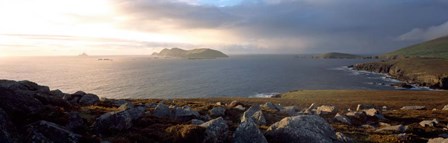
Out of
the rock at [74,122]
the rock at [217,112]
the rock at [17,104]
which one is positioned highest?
the rock at [17,104]

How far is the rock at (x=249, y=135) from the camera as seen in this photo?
58.0ft

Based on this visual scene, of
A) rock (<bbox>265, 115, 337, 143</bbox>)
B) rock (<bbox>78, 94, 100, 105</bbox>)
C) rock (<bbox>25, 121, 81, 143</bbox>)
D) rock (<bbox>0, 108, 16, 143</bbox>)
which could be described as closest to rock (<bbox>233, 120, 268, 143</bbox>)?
rock (<bbox>265, 115, 337, 143</bbox>)

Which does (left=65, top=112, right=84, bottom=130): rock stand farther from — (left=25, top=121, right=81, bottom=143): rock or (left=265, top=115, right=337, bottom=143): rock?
(left=265, top=115, right=337, bottom=143): rock

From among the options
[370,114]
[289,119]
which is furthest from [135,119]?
[370,114]

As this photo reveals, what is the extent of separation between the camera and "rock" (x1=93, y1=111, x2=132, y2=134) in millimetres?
19188

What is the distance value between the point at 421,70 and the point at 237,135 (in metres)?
217

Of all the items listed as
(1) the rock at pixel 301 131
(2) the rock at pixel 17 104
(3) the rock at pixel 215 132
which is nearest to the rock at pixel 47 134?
(2) the rock at pixel 17 104

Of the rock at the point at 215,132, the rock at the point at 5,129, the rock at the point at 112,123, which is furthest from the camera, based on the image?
the rock at the point at 112,123

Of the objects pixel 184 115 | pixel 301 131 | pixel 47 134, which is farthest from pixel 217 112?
pixel 47 134

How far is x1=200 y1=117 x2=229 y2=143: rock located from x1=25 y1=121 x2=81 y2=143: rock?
22.5 feet

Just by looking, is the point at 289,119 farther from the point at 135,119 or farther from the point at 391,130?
the point at 391,130

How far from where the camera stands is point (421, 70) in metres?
198

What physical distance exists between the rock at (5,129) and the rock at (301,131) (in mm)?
13270

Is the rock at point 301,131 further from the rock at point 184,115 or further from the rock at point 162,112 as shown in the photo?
the rock at point 162,112
